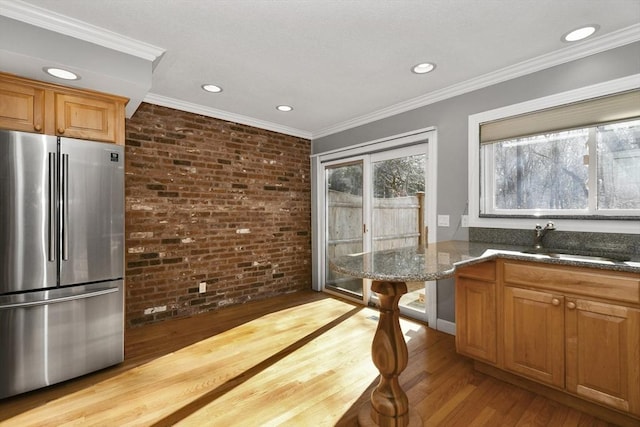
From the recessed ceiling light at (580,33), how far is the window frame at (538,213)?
36 cm

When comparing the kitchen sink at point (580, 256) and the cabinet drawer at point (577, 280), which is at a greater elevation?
the kitchen sink at point (580, 256)

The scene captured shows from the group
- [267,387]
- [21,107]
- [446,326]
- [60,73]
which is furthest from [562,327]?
[21,107]

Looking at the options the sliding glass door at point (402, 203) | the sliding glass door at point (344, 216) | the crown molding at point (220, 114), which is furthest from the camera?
the sliding glass door at point (344, 216)

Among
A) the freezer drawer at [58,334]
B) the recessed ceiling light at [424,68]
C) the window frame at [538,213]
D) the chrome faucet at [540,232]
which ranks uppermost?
the recessed ceiling light at [424,68]

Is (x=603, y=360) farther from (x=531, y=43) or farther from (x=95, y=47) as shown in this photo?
(x=95, y=47)

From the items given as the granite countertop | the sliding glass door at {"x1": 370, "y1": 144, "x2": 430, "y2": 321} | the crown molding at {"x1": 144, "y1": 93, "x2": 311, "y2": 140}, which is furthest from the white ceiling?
the granite countertop

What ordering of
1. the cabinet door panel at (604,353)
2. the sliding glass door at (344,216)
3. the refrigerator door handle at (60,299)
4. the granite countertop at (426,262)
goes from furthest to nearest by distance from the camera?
the sliding glass door at (344,216) → the refrigerator door handle at (60,299) → the cabinet door panel at (604,353) → the granite countertop at (426,262)

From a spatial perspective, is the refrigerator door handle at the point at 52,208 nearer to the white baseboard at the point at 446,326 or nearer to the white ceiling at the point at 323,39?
the white ceiling at the point at 323,39

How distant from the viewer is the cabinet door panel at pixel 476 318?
6.98 ft

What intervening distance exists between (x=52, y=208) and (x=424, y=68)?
10.0 ft

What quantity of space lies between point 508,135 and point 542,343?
5.53ft

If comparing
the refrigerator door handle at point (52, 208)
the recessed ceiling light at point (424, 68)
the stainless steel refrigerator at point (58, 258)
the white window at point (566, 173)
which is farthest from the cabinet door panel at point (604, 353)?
the refrigerator door handle at point (52, 208)

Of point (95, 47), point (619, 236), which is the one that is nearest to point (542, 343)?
point (619, 236)

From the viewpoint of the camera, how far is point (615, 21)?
1938mm
